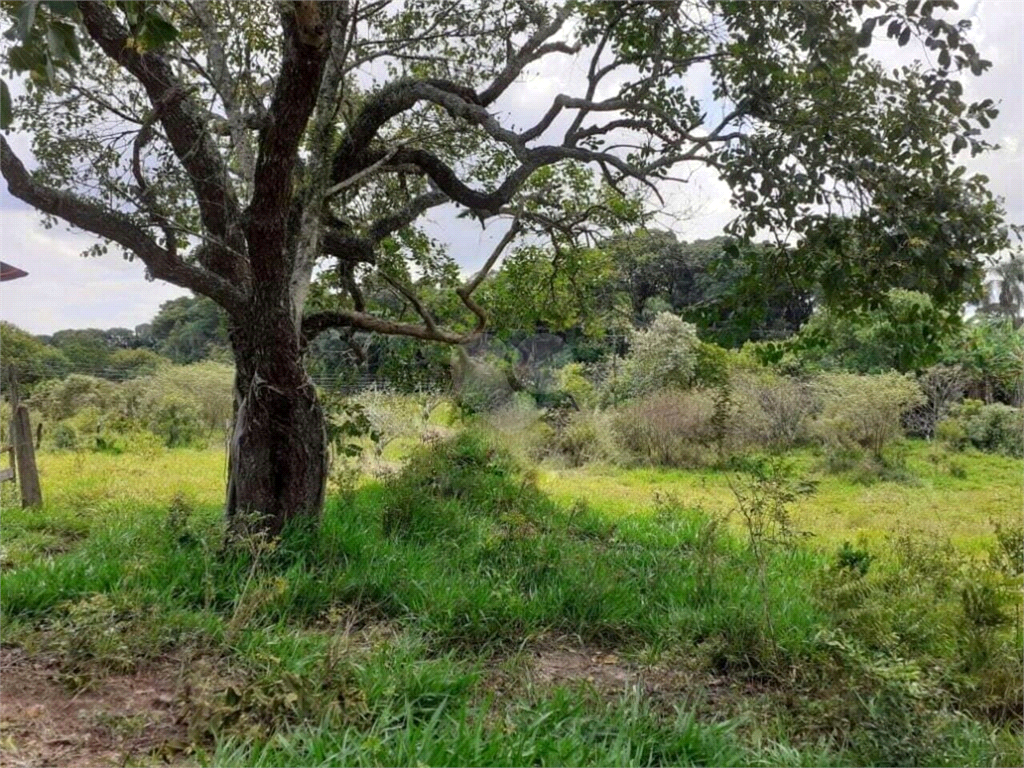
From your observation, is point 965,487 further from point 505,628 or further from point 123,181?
point 123,181

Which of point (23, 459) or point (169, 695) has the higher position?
point (23, 459)

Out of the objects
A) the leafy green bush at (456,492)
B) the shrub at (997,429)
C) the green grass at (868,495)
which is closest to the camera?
the leafy green bush at (456,492)

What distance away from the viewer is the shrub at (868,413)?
1141 centimetres

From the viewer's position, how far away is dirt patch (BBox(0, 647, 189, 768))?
1978 mm

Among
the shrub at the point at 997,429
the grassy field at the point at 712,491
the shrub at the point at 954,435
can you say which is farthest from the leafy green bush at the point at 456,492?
the shrub at the point at 997,429

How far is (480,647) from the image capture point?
3033 mm

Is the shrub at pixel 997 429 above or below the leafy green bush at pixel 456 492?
below

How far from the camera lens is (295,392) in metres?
3.88

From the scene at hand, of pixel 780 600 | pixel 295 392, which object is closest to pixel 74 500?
pixel 295 392

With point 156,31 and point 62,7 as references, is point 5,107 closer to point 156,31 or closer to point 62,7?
point 62,7

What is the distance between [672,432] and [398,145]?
8677 millimetres

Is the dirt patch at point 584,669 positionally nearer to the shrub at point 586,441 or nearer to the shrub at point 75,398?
the shrub at point 75,398

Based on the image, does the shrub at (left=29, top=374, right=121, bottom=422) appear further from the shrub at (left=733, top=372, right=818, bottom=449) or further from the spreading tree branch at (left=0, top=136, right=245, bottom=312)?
the shrub at (left=733, top=372, right=818, bottom=449)

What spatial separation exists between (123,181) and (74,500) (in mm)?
3141
